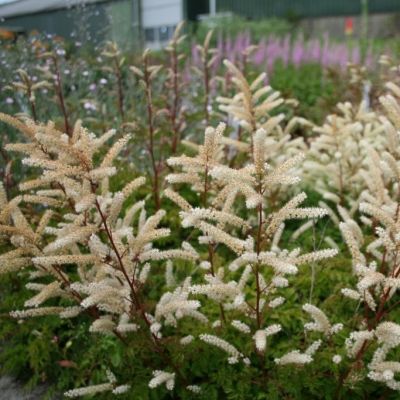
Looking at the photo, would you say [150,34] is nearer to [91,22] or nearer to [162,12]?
[162,12]

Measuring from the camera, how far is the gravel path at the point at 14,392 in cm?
326

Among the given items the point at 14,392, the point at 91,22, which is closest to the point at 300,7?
the point at 91,22

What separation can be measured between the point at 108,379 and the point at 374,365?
136 centimetres

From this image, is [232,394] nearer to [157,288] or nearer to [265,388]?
[265,388]

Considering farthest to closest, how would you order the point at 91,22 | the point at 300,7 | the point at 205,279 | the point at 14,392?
the point at 300,7, the point at 91,22, the point at 14,392, the point at 205,279

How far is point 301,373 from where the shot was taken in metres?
2.66

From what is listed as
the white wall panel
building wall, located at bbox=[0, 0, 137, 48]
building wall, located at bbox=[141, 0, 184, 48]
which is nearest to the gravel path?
building wall, located at bbox=[0, 0, 137, 48]

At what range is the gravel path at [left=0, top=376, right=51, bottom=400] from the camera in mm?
3256

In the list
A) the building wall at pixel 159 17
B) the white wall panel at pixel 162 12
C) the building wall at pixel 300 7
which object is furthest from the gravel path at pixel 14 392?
the building wall at pixel 300 7

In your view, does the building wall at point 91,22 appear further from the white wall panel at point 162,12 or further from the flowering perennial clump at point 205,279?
the flowering perennial clump at point 205,279

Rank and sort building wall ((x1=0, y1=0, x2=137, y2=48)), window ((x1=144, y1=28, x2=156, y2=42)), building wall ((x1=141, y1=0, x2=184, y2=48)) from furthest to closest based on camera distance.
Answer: window ((x1=144, y1=28, x2=156, y2=42)) < building wall ((x1=141, y1=0, x2=184, y2=48)) < building wall ((x1=0, y1=0, x2=137, y2=48))

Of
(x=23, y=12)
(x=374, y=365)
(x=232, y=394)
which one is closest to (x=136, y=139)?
(x=232, y=394)

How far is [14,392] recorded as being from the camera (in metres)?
3.33

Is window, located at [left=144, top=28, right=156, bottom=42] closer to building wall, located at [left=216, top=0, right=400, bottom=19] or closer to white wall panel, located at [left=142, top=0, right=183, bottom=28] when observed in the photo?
white wall panel, located at [left=142, top=0, right=183, bottom=28]
